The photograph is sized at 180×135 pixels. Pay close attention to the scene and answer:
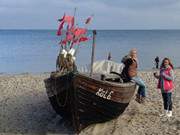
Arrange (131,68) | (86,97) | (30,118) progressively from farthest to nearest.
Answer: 1. (30,118)
2. (131,68)
3. (86,97)

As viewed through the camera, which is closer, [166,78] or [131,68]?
[166,78]

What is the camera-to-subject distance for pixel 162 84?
1212 cm

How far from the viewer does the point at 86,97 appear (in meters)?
11.2

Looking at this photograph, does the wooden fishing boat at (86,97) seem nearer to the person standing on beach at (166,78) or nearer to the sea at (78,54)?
the person standing on beach at (166,78)

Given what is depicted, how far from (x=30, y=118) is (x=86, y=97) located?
3.24 metres

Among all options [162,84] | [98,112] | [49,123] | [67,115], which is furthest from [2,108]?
[162,84]

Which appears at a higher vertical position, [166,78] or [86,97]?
[166,78]

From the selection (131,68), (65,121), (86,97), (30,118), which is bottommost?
(30,118)

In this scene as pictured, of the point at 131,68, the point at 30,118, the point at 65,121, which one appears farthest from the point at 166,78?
the point at 30,118

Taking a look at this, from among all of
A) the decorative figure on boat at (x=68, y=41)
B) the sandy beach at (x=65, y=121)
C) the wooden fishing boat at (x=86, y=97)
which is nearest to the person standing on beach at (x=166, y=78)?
the sandy beach at (x=65, y=121)

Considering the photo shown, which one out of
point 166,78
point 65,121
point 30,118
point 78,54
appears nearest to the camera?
point 166,78

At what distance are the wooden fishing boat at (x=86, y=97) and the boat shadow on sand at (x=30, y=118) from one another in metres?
0.64

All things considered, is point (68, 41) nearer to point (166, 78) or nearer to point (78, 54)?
point (166, 78)

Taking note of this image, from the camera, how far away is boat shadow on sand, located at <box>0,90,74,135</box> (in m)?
12.5
